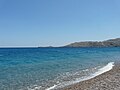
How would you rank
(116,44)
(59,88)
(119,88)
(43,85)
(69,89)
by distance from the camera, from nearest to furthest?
(119,88) → (69,89) → (59,88) → (43,85) → (116,44)

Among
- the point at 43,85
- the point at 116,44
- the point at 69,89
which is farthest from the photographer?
the point at 116,44

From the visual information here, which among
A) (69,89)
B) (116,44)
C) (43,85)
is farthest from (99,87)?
(116,44)

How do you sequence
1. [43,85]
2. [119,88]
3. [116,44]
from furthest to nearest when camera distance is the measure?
[116,44] < [43,85] < [119,88]

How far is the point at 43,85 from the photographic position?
1498cm

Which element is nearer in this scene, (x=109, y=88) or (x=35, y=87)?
(x=109, y=88)

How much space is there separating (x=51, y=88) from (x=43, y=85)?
1190 millimetres

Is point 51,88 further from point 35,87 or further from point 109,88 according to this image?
point 109,88

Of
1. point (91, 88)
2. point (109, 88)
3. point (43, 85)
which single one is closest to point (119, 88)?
point (109, 88)

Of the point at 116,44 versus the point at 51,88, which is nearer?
the point at 51,88

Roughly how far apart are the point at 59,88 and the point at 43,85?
157 centimetres

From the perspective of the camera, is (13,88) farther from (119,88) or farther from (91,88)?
(119,88)

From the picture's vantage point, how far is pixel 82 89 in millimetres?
12273

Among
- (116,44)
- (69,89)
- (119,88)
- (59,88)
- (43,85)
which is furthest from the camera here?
(116,44)

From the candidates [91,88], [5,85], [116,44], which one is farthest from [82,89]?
[116,44]
